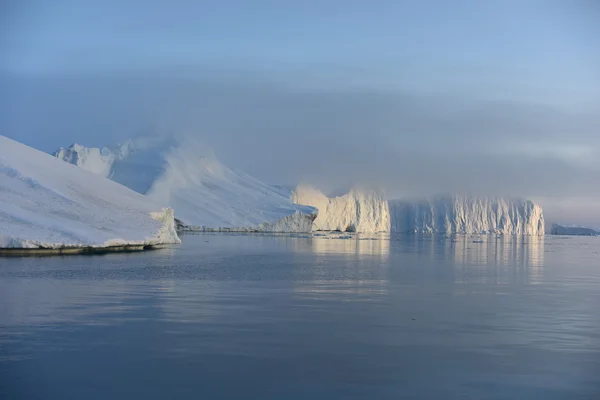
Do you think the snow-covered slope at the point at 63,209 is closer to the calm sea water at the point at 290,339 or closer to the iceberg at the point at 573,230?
the calm sea water at the point at 290,339

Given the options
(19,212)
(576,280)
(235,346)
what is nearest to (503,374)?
(235,346)

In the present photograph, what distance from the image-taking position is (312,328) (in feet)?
35.4

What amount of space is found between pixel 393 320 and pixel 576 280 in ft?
38.3

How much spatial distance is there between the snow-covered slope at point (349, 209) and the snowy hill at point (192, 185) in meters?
15.2

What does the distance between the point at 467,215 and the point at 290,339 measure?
146 meters

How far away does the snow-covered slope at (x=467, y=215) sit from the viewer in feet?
486

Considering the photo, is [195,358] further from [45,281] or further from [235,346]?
[45,281]

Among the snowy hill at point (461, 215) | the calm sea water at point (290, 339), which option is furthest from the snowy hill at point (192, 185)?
the snowy hill at point (461, 215)

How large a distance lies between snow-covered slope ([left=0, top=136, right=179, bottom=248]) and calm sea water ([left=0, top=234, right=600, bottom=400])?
297 inches

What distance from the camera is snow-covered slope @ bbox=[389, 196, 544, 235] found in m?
148

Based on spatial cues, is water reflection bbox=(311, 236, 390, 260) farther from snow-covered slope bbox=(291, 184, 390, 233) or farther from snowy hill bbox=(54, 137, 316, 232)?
snow-covered slope bbox=(291, 184, 390, 233)

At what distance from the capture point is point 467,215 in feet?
495

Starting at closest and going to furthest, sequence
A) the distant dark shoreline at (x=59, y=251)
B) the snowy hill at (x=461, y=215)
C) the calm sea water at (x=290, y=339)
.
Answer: the calm sea water at (x=290, y=339) < the distant dark shoreline at (x=59, y=251) < the snowy hill at (x=461, y=215)

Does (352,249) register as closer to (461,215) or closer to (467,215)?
(461,215)
